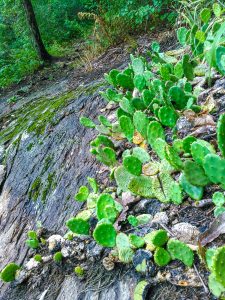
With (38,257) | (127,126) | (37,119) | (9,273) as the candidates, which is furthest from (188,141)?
(37,119)

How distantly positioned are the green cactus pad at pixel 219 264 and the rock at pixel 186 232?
0.25 m

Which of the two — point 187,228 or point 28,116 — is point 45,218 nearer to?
point 187,228

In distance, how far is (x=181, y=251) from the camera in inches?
40.3

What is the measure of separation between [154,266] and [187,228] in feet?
0.58

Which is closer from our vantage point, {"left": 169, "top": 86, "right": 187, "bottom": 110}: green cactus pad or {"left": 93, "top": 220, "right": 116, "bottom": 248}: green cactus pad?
{"left": 93, "top": 220, "right": 116, "bottom": 248}: green cactus pad

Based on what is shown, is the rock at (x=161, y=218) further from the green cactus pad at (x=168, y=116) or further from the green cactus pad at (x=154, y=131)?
the green cactus pad at (x=168, y=116)

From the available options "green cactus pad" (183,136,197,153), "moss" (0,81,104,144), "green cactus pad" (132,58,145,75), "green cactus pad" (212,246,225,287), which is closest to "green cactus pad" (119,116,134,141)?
"green cactus pad" (183,136,197,153)

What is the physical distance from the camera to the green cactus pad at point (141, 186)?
137cm

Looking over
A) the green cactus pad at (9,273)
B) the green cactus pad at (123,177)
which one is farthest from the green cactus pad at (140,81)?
the green cactus pad at (9,273)

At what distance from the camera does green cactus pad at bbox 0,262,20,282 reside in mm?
1440

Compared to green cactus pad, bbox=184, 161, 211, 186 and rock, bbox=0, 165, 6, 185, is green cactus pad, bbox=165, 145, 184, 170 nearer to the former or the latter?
green cactus pad, bbox=184, 161, 211, 186

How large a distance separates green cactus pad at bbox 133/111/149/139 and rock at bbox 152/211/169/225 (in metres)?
0.53

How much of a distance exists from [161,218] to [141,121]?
1.88 feet

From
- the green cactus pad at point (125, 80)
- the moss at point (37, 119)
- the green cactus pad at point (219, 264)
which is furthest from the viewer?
the moss at point (37, 119)
